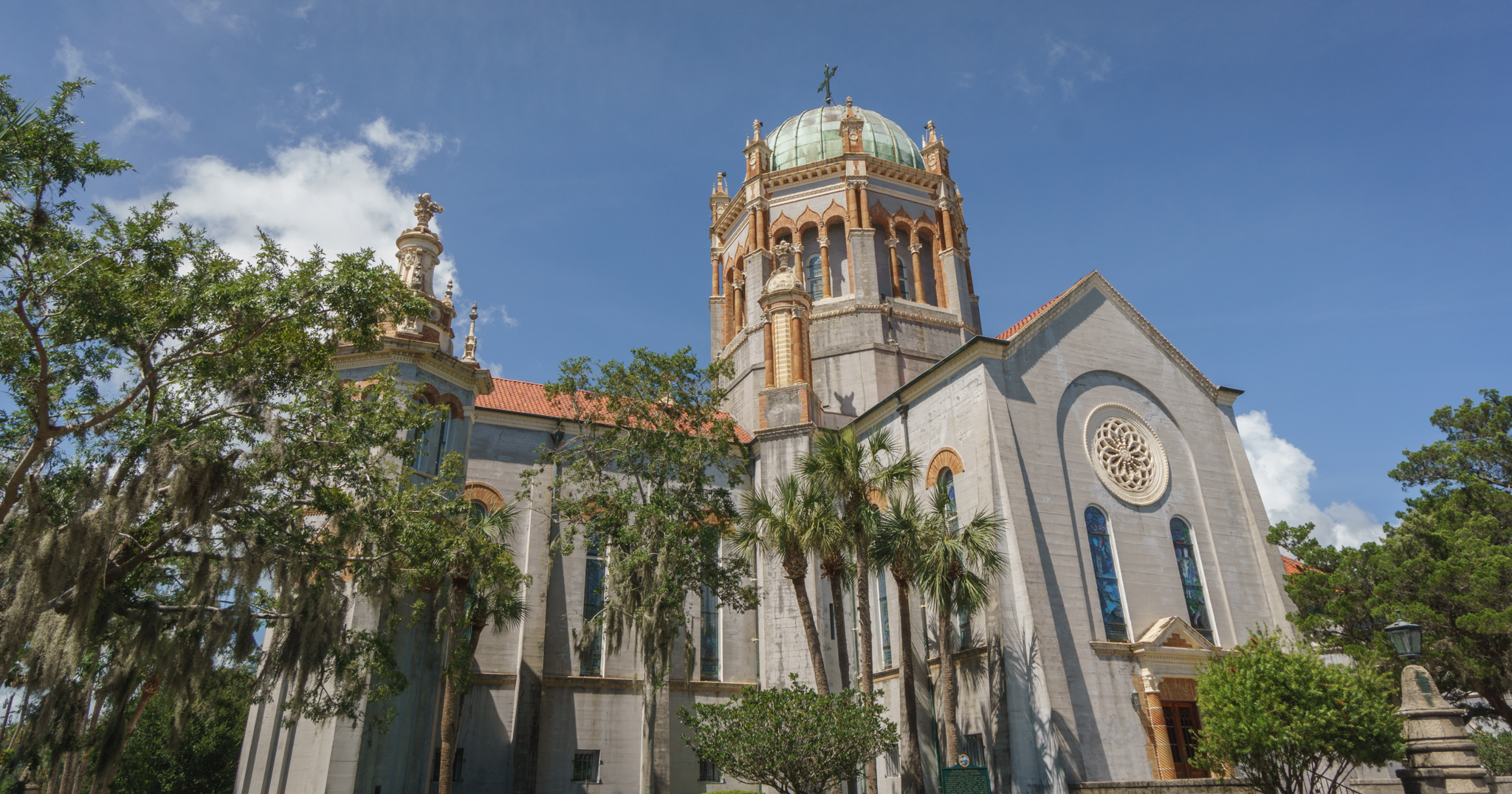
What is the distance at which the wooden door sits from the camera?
21.3 meters

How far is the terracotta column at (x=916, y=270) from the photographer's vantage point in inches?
1430

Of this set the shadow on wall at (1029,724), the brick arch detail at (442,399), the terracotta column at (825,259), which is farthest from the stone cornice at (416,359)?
the terracotta column at (825,259)

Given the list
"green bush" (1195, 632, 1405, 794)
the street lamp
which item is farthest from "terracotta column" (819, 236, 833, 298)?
the street lamp

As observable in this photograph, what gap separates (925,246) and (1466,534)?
2171cm

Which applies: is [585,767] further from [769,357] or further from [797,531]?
[769,357]

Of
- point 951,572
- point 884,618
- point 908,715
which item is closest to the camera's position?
point 908,715

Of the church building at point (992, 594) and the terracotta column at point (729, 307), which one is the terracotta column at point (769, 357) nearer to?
the church building at point (992, 594)

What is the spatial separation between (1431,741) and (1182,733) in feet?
28.0

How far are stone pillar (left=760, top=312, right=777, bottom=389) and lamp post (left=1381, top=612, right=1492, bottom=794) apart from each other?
64.5 feet

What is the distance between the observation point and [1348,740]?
1532cm

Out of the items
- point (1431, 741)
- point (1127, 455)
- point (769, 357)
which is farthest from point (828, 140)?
point (1431, 741)

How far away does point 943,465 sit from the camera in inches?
993

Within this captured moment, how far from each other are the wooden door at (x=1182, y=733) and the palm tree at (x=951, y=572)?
18.7ft

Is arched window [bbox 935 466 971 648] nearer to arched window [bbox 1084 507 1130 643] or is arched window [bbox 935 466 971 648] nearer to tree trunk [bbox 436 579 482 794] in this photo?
arched window [bbox 1084 507 1130 643]
